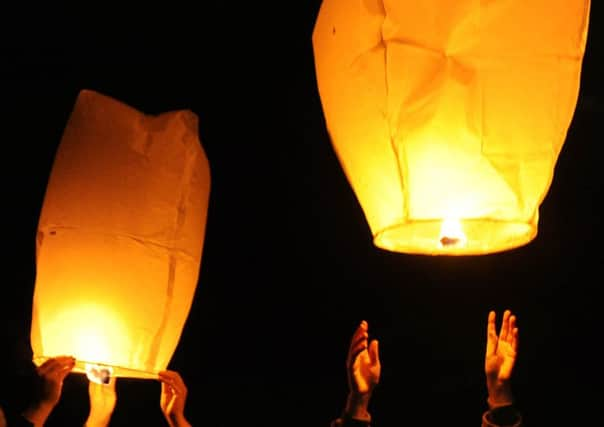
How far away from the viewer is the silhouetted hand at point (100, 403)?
2.41m

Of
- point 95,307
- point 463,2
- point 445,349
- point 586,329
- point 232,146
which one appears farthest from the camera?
point 232,146

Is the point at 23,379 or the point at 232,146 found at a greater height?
the point at 232,146

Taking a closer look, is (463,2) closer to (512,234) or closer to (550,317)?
(512,234)

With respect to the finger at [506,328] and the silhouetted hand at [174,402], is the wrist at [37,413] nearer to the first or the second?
the silhouetted hand at [174,402]

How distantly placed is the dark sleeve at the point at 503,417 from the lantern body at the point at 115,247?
0.96 metres

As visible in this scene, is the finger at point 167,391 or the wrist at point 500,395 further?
the finger at point 167,391

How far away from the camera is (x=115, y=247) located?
204 centimetres

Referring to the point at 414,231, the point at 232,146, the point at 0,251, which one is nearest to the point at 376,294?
the point at 232,146

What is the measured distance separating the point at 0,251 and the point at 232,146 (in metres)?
1.23

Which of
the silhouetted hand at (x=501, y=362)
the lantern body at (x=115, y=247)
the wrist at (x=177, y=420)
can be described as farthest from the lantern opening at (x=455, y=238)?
the wrist at (x=177, y=420)

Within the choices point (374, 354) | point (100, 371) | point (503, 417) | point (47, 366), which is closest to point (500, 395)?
point (503, 417)

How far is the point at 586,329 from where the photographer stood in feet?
9.67

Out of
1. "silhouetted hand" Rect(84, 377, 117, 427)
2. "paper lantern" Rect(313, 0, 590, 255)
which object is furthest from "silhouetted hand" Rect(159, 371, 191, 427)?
"paper lantern" Rect(313, 0, 590, 255)

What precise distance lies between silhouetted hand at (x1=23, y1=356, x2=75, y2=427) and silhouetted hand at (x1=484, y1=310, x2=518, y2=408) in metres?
1.20
